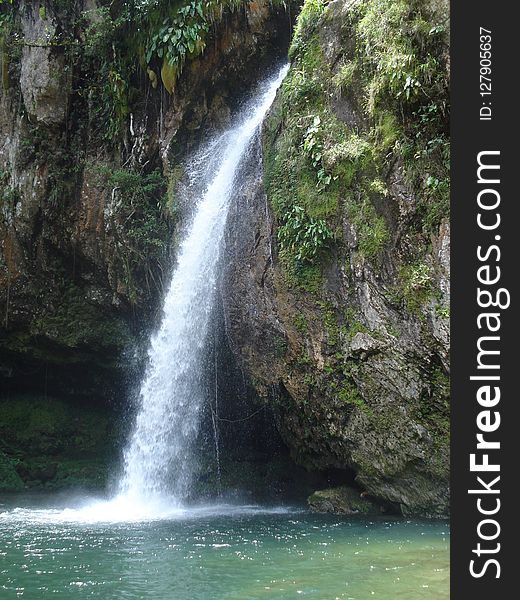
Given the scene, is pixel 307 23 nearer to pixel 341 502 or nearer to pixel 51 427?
pixel 341 502

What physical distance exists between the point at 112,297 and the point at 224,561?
382 inches

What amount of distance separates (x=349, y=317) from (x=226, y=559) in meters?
4.66

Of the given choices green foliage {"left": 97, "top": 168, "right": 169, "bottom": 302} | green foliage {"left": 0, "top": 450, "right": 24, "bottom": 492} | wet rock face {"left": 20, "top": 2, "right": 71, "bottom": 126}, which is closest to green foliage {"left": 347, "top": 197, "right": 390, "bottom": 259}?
green foliage {"left": 97, "top": 168, "right": 169, "bottom": 302}

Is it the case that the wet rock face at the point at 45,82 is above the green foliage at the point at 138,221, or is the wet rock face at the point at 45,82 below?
above

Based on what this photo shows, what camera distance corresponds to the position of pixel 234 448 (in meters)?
15.3

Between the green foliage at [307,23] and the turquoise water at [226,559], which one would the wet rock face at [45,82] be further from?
the turquoise water at [226,559]

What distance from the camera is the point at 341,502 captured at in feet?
37.5

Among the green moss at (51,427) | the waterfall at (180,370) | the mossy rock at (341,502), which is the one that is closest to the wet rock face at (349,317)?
the mossy rock at (341,502)

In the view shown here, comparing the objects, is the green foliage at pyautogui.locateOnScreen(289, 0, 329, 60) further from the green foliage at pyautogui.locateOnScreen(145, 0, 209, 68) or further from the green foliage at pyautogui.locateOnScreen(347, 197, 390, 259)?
the green foliage at pyautogui.locateOnScreen(347, 197, 390, 259)

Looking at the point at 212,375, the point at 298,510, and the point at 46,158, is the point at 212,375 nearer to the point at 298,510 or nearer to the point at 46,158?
the point at 298,510

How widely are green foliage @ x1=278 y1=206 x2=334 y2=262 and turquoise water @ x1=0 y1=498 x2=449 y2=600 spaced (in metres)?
4.36

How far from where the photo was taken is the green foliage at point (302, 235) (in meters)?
11.2

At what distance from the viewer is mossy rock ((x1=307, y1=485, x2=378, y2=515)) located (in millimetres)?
11289

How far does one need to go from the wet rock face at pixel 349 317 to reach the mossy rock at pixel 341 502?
289mm
